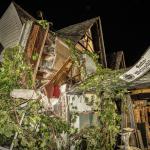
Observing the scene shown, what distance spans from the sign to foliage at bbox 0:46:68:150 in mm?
3184

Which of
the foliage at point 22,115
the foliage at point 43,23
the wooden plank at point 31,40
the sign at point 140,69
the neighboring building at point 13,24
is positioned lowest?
the foliage at point 22,115

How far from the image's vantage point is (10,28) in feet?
46.7

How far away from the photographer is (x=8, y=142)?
10.4 m

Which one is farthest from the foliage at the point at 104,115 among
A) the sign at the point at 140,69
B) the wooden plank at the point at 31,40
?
the wooden plank at the point at 31,40

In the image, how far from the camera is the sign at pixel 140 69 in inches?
398

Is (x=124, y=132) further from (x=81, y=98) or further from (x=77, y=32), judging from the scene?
(x=77, y=32)

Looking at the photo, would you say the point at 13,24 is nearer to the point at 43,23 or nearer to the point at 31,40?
the point at 43,23

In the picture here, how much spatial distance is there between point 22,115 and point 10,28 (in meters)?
6.51

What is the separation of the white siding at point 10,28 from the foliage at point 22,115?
3289mm

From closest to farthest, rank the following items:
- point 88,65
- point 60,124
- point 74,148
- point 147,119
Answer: point 60,124, point 74,148, point 88,65, point 147,119

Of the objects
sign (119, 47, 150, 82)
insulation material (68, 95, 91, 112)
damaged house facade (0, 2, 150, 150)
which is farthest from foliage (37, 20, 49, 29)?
sign (119, 47, 150, 82)

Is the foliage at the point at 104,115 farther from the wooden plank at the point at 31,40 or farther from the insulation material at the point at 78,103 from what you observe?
the wooden plank at the point at 31,40

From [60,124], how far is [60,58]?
13.3ft

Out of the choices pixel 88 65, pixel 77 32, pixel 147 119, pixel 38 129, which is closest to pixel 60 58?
pixel 88 65
